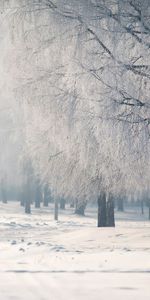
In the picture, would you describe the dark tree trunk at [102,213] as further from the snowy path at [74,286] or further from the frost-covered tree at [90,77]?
the snowy path at [74,286]

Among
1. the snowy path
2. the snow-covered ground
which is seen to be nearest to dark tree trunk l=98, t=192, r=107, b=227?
the snow-covered ground

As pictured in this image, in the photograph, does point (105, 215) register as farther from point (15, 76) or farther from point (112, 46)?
point (112, 46)

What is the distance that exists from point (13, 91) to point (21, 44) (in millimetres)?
1311

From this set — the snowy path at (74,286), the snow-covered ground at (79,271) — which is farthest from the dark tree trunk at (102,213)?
the snowy path at (74,286)

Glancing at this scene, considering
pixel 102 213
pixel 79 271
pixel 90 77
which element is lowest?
pixel 102 213

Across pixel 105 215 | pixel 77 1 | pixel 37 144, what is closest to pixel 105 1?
pixel 77 1

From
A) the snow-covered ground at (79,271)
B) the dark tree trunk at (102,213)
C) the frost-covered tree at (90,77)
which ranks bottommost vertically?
the dark tree trunk at (102,213)

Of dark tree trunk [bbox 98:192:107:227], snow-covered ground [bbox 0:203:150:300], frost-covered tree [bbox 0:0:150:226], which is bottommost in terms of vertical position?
dark tree trunk [bbox 98:192:107:227]

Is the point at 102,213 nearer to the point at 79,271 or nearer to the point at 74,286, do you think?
the point at 79,271

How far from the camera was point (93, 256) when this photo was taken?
10.9 m

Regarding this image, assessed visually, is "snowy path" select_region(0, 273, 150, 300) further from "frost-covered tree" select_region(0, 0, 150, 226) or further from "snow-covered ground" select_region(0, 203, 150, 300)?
"frost-covered tree" select_region(0, 0, 150, 226)

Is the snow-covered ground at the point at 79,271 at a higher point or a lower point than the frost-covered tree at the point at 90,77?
lower

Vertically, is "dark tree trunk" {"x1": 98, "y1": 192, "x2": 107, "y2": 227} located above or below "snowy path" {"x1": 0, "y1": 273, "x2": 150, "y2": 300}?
below

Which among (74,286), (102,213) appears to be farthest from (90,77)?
(102,213)
